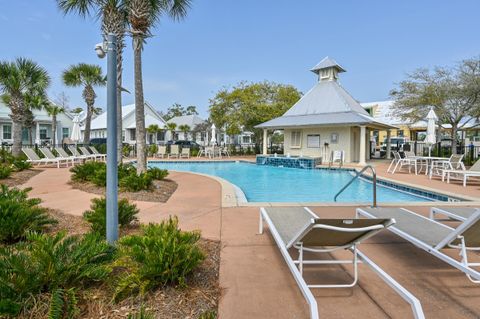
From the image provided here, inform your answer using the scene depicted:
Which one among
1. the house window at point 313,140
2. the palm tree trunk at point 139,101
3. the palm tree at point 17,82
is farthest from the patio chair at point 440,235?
the house window at point 313,140

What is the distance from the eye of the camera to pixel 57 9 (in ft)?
35.4

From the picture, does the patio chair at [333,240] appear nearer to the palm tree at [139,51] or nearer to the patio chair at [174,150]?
the palm tree at [139,51]

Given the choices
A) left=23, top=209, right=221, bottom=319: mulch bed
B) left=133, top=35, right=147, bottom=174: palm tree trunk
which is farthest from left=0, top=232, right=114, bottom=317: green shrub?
left=133, top=35, right=147, bottom=174: palm tree trunk

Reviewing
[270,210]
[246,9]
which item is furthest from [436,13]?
[270,210]

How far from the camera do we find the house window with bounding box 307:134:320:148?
2123 centimetres

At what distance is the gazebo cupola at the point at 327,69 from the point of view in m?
23.3

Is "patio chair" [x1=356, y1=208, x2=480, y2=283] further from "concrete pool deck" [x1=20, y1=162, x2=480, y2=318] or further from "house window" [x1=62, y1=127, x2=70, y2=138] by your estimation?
"house window" [x1=62, y1=127, x2=70, y2=138]

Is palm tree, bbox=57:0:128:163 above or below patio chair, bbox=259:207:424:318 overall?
above

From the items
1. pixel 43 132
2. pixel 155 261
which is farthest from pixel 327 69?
pixel 43 132

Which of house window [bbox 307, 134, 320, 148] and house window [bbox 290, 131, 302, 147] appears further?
house window [bbox 290, 131, 302, 147]

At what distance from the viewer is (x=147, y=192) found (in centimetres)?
757

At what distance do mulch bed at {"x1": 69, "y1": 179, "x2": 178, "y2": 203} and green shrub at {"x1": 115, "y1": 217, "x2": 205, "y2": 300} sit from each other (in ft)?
13.5

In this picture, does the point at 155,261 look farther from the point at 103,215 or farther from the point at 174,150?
the point at 174,150

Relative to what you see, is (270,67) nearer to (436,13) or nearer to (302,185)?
(436,13)
